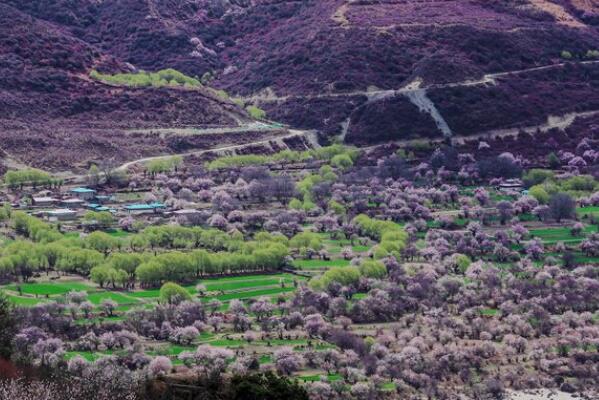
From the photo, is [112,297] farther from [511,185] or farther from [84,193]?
[511,185]

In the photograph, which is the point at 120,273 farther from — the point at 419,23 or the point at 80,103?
the point at 419,23

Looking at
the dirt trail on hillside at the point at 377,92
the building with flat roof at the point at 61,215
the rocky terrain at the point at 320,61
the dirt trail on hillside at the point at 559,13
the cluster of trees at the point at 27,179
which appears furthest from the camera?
the dirt trail on hillside at the point at 559,13

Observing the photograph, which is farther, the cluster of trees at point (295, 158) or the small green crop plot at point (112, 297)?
the cluster of trees at point (295, 158)

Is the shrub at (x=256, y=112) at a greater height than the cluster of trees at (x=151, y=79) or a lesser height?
lesser

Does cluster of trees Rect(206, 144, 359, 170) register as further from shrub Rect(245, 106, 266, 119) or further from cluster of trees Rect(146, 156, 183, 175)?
shrub Rect(245, 106, 266, 119)

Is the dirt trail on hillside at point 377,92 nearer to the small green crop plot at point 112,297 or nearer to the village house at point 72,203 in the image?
the village house at point 72,203

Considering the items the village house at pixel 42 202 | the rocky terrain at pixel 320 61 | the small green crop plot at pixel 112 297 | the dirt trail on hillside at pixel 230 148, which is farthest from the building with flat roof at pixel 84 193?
the small green crop plot at pixel 112 297

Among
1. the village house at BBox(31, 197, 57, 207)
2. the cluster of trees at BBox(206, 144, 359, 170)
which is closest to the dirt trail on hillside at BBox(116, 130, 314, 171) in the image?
the cluster of trees at BBox(206, 144, 359, 170)

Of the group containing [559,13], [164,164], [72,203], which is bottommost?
[72,203]

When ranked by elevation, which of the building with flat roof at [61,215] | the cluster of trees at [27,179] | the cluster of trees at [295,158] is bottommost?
the building with flat roof at [61,215]

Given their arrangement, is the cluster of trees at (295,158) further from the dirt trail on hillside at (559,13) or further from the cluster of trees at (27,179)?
the dirt trail on hillside at (559,13)

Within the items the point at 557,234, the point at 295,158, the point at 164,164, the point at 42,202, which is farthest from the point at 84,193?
the point at 557,234

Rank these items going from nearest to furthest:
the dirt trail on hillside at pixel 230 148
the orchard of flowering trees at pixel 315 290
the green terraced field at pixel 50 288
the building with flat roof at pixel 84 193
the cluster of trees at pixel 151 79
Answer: the orchard of flowering trees at pixel 315 290, the green terraced field at pixel 50 288, the building with flat roof at pixel 84 193, the dirt trail on hillside at pixel 230 148, the cluster of trees at pixel 151 79
